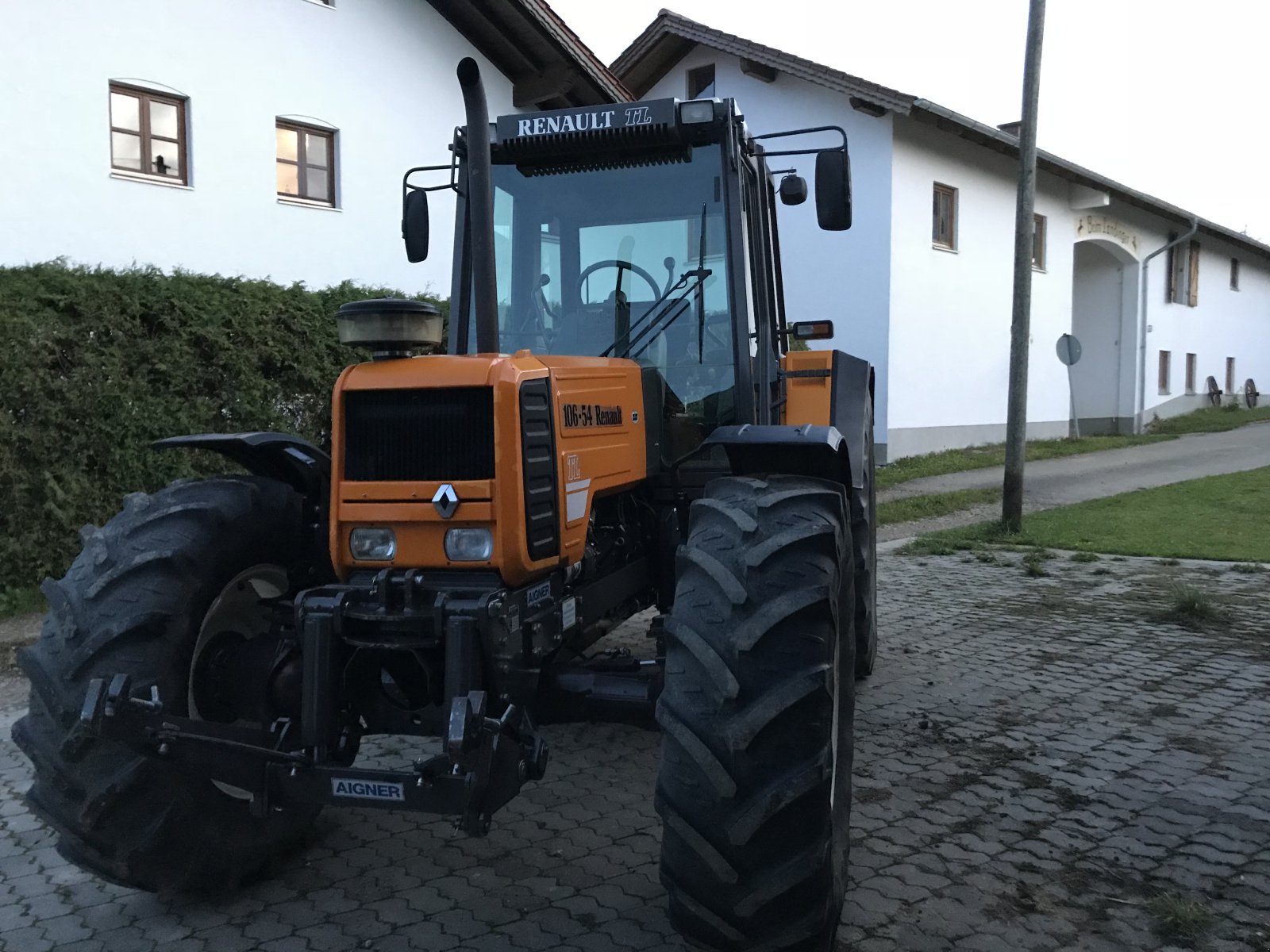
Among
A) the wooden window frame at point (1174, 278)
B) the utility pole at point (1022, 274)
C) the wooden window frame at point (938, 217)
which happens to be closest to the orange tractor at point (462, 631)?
the utility pole at point (1022, 274)

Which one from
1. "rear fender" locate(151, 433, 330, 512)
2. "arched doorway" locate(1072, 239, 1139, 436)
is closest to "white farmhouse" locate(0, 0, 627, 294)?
"rear fender" locate(151, 433, 330, 512)

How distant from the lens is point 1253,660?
5863mm

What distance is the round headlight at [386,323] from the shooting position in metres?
3.12

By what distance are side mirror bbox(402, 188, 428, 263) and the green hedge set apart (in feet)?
12.9

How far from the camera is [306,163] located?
13.1 m

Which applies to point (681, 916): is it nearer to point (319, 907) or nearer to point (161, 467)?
point (319, 907)

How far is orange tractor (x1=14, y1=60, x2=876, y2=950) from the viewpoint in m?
2.64

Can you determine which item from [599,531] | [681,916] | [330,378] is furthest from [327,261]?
[681,916]

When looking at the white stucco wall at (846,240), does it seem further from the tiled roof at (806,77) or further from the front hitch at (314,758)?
the front hitch at (314,758)

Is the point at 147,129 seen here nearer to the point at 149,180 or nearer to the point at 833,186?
the point at 149,180

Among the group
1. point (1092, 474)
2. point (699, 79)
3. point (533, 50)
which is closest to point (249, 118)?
point (533, 50)

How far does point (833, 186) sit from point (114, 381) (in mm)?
5527

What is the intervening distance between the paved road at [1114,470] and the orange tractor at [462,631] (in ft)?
33.4

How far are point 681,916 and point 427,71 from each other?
44.4 feet
